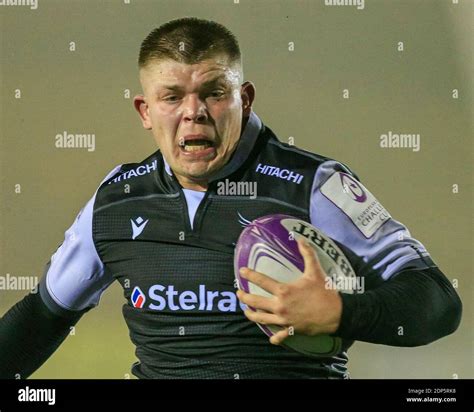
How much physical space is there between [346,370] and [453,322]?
18.1 inches

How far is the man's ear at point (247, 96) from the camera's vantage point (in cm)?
383

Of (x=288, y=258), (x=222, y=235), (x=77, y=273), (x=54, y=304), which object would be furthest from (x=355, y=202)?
(x=54, y=304)

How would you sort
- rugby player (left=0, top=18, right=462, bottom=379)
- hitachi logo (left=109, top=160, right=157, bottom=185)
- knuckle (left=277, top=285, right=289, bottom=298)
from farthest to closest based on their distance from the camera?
1. hitachi logo (left=109, top=160, right=157, bottom=185)
2. rugby player (left=0, top=18, right=462, bottom=379)
3. knuckle (left=277, top=285, right=289, bottom=298)

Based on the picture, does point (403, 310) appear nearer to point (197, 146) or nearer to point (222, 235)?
point (222, 235)

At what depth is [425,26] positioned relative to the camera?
13.4ft

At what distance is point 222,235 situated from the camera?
3.71 meters

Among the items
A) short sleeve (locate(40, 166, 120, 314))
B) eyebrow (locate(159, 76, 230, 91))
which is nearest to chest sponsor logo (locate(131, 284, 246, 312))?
short sleeve (locate(40, 166, 120, 314))

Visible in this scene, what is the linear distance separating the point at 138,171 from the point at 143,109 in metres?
0.25

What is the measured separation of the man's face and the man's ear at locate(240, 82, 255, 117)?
0.03 metres

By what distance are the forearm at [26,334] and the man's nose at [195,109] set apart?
0.98 m

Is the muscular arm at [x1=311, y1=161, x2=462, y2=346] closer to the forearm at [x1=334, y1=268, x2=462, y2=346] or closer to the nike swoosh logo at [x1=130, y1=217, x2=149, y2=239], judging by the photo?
the forearm at [x1=334, y1=268, x2=462, y2=346]

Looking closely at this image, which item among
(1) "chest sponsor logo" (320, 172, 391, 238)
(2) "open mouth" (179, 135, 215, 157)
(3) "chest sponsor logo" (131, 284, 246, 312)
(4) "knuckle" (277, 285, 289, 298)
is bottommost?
(3) "chest sponsor logo" (131, 284, 246, 312)

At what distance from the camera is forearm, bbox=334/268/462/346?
3570mm
